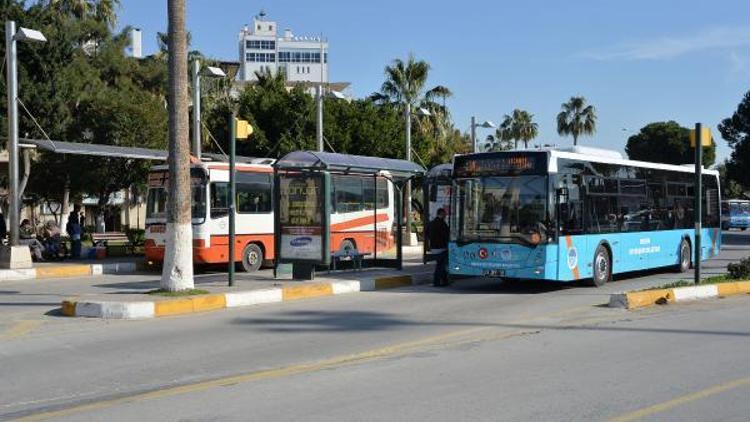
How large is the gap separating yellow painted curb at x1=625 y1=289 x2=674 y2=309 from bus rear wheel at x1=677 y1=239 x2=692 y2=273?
6.58 metres

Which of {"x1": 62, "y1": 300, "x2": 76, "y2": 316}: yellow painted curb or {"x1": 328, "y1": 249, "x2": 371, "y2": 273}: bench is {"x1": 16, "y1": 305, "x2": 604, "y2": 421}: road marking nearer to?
{"x1": 62, "y1": 300, "x2": 76, "y2": 316}: yellow painted curb

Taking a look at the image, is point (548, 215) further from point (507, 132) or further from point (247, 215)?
point (507, 132)

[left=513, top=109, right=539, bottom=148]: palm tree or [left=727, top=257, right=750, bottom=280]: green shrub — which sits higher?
[left=513, top=109, right=539, bottom=148]: palm tree

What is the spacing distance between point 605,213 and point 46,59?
82.7ft

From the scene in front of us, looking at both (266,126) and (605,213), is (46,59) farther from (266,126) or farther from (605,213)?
(605,213)

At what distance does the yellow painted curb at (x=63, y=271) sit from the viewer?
2047cm

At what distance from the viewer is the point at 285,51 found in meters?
154

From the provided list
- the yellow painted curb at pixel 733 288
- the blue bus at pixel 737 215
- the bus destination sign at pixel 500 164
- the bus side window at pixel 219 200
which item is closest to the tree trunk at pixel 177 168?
the bus destination sign at pixel 500 164

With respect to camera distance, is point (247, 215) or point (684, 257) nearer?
point (684, 257)

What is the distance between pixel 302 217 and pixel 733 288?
905 centimetres

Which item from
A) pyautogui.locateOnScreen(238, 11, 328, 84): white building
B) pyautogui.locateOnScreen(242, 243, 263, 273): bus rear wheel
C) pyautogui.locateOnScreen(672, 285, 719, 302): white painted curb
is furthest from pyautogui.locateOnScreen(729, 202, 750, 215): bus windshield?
pyautogui.locateOnScreen(238, 11, 328, 84): white building

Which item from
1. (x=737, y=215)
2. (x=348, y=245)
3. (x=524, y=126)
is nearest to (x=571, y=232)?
(x=348, y=245)

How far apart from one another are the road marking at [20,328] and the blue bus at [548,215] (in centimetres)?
810

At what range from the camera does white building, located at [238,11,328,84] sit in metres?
152
